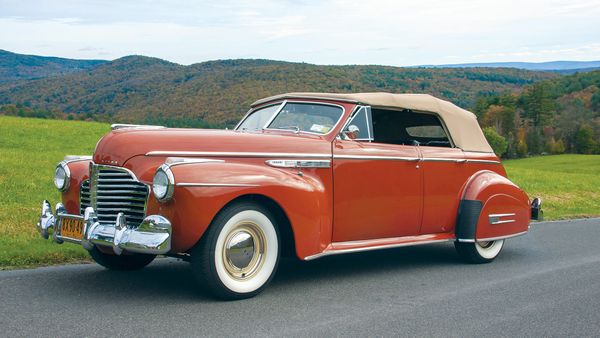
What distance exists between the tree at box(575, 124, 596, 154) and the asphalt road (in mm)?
92133

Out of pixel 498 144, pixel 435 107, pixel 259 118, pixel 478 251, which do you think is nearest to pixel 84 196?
pixel 259 118

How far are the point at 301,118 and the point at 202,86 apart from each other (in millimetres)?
81654

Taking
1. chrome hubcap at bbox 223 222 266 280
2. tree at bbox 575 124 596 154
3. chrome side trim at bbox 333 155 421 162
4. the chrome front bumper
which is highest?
chrome side trim at bbox 333 155 421 162

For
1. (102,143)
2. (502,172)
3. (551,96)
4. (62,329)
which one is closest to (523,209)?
(502,172)

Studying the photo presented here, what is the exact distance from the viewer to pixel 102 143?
5.53 m

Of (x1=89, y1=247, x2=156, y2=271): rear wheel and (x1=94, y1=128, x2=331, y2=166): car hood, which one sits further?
(x1=89, y1=247, x2=156, y2=271): rear wheel

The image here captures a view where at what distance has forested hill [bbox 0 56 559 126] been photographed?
7400 cm

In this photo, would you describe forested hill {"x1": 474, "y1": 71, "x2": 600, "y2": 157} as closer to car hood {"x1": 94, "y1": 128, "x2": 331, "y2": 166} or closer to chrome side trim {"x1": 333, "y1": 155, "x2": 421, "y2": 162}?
chrome side trim {"x1": 333, "y1": 155, "x2": 421, "y2": 162}

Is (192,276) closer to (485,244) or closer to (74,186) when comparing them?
(74,186)

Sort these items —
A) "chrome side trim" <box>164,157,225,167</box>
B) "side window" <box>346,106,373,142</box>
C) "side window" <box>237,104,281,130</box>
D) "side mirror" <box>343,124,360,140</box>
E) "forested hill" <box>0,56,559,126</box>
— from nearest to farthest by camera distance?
1. "chrome side trim" <box>164,157,225,167</box>
2. "side mirror" <box>343,124,360,140</box>
3. "side window" <box>346,106,373,142</box>
4. "side window" <box>237,104,281,130</box>
5. "forested hill" <box>0,56,559,126</box>

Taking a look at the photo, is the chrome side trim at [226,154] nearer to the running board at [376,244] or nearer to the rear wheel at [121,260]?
the running board at [376,244]

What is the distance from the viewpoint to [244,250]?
209 inches

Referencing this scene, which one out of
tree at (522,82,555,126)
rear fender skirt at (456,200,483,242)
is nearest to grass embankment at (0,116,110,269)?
rear fender skirt at (456,200,483,242)

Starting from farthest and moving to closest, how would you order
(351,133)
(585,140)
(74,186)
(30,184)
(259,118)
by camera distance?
(585,140), (30,184), (259,118), (351,133), (74,186)
